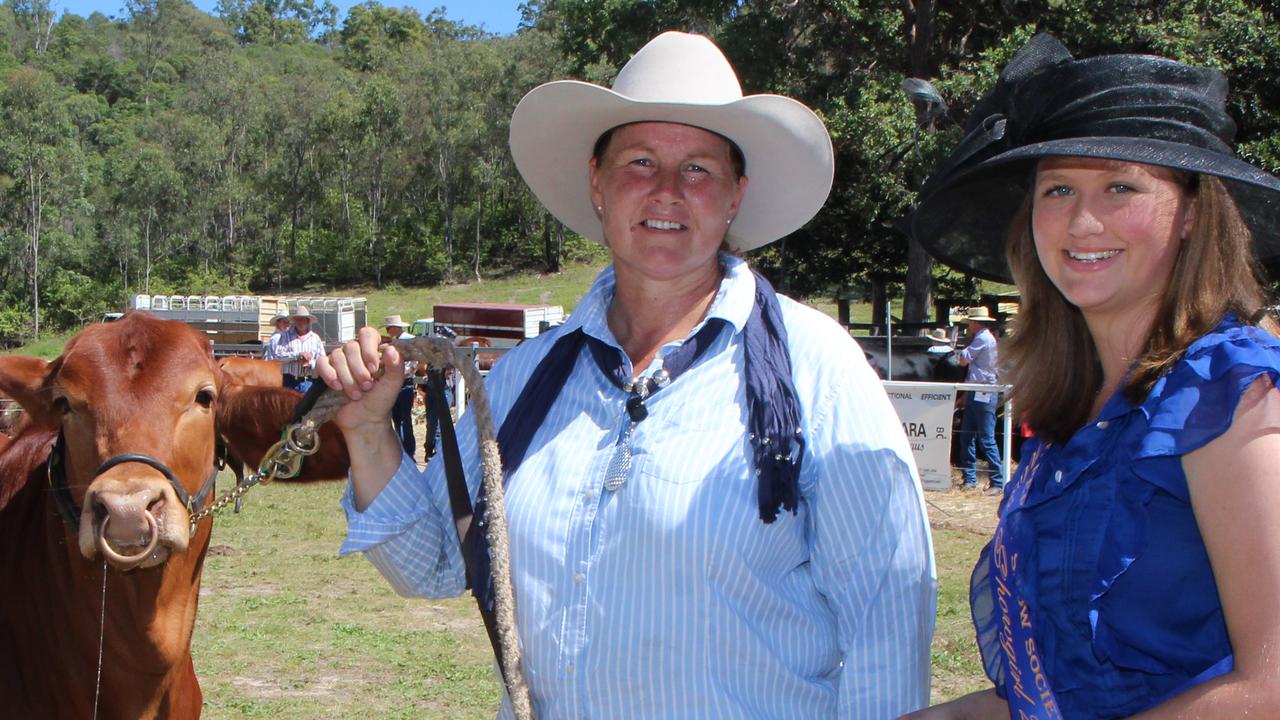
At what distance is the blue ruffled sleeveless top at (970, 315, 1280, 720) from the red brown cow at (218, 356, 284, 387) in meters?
2.35

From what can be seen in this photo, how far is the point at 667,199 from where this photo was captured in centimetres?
219

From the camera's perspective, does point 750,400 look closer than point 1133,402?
No

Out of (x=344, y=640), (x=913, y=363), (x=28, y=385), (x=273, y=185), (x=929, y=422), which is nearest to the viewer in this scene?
(x=28, y=385)

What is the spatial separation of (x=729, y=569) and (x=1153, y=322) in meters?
0.79

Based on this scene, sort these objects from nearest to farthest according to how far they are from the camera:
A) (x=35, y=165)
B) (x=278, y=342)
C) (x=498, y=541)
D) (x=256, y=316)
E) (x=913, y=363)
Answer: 1. (x=498, y=541)
2. (x=913, y=363)
3. (x=278, y=342)
4. (x=256, y=316)
5. (x=35, y=165)

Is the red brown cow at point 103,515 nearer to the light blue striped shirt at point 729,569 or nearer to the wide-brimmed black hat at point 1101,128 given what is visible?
the light blue striped shirt at point 729,569

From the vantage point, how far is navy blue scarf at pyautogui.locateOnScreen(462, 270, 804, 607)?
1.88 m

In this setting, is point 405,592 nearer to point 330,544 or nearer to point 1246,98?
point 330,544

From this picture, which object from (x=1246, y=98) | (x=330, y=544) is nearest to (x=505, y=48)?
(x=1246, y=98)

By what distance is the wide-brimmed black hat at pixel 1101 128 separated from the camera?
1.58 m

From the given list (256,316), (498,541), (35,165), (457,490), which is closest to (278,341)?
(457,490)

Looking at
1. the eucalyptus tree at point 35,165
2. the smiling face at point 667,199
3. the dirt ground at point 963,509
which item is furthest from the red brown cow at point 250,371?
the eucalyptus tree at point 35,165

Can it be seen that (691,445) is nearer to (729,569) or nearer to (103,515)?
(729,569)

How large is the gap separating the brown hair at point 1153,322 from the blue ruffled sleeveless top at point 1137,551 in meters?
0.04
